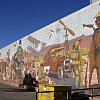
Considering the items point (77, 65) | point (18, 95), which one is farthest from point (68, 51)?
point (18, 95)

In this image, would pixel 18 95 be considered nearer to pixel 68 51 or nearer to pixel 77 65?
pixel 77 65

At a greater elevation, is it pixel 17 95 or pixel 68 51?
pixel 68 51

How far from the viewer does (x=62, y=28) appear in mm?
25562

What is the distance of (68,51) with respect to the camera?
2400 centimetres

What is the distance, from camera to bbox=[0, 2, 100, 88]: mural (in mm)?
20233

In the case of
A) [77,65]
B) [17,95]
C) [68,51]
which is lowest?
[17,95]

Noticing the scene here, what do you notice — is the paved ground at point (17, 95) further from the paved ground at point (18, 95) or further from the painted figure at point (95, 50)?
the painted figure at point (95, 50)

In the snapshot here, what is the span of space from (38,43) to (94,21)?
1276 cm

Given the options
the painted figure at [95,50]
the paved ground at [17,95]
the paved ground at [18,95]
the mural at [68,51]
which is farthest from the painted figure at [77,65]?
the paved ground at [17,95]

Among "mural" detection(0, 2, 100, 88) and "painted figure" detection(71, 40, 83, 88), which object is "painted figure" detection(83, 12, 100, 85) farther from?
"painted figure" detection(71, 40, 83, 88)

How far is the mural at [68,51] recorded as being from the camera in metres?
20.2

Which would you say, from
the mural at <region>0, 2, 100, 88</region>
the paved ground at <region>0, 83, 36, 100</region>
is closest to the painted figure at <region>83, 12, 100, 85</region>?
the mural at <region>0, 2, 100, 88</region>

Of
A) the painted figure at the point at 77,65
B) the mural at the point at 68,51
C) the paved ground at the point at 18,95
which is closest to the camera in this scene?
the paved ground at the point at 18,95

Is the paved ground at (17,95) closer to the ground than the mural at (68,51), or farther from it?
closer to the ground
